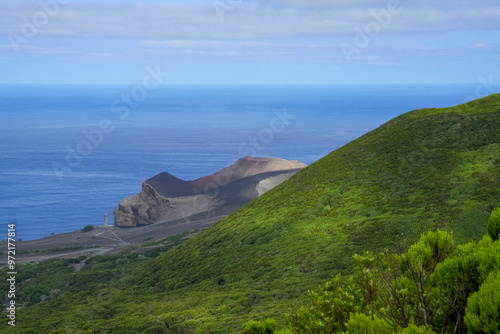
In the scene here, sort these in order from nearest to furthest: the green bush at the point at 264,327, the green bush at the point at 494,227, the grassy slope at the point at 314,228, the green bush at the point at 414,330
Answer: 1. the green bush at the point at 414,330
2. the green bush at the point at 494,227
3. the green bush at the point at 264,327
4. the grassy slope at the point at 314,228

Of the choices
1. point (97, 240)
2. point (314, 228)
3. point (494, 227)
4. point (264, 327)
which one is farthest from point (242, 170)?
point (494, 227)

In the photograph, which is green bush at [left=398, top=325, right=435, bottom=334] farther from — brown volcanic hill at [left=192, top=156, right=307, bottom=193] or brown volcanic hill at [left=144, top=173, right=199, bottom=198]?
brown volcanic hill at [left=192, top=156, right=307, bottom=193]

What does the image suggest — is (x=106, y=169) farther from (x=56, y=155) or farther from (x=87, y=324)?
(x=87, y=324)

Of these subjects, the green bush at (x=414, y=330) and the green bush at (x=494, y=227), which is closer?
the green bush at (x=414, y=330)

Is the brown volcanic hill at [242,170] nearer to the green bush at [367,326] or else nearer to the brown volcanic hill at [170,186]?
the brown volcanic hill at [170,186]

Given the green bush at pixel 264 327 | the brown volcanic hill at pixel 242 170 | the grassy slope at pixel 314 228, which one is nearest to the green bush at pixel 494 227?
the green bush at pixel 264 327

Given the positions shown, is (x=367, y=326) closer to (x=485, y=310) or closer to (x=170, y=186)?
(x=485, y=310)

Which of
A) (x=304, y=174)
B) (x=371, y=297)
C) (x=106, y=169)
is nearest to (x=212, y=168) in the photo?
(x=106, y=169)
